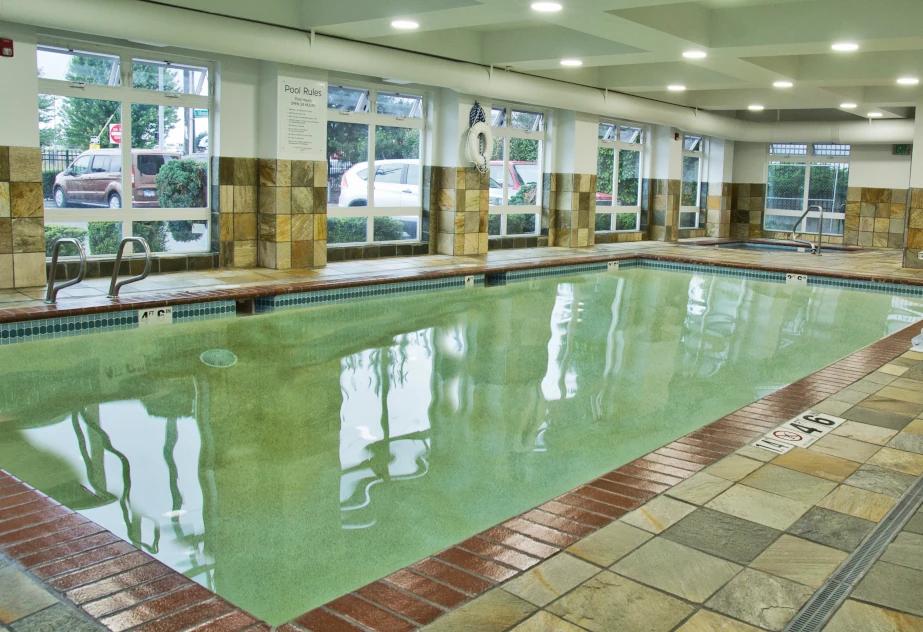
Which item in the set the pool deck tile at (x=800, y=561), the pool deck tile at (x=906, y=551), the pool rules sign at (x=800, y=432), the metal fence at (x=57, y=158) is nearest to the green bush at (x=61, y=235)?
the metal fence at (x=57, y=158)

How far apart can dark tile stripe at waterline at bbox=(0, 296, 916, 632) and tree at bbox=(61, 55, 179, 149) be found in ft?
19.2

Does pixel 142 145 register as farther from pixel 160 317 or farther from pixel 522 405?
pixel 522 405

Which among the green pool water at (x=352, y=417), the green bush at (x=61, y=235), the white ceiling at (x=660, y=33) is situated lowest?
the green pool water at (x=352, y=417)

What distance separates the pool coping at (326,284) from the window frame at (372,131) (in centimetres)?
170

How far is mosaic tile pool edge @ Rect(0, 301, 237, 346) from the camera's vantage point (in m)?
6.05

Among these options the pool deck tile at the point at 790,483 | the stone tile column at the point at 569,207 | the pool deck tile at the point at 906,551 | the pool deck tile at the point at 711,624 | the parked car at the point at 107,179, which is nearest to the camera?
the pool deck tile at the point at 711,624

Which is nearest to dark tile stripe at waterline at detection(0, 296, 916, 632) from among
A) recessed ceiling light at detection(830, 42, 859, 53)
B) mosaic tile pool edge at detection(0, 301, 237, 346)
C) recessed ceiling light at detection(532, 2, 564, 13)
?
mosaic tile pool edge at detection(0, 301, 237, 346)

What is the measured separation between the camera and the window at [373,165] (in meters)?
10.6

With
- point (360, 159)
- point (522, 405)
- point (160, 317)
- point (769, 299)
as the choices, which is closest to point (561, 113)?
point (360, 159)

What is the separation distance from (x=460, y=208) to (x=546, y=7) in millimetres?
4876

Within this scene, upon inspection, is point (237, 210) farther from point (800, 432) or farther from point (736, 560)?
point (736, 560)

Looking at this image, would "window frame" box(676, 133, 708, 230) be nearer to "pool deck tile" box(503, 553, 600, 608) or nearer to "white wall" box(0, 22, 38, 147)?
"white wall" box(0, 22, 38, 147)

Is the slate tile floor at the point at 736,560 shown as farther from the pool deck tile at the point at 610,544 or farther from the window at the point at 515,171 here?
the window at the point at 515,171

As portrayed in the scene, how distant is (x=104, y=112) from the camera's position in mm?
8234
